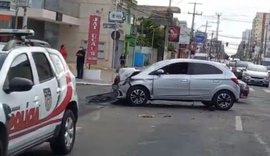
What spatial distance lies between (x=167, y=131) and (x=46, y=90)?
5.48 meters

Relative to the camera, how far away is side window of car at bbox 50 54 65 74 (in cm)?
913

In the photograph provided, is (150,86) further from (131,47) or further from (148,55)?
(148,55)

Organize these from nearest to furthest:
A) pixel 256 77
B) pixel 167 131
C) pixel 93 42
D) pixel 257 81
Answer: pixel 167 131 → pixel 93 42 → pixel 256 77 → pixel 257 81

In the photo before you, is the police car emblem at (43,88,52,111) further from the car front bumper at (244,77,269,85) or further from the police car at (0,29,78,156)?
the car front bumper at (244,77,269,85)

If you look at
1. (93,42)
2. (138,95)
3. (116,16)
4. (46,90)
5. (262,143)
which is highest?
(116,16)

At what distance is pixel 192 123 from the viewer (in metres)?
15.0

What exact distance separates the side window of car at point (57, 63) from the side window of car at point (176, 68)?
377 inches

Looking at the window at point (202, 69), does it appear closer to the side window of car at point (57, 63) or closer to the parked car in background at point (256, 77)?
the side window of car at point (57, 63)

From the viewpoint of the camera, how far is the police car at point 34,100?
22.3 ft

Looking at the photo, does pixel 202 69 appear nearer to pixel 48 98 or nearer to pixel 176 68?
pixel 176 68

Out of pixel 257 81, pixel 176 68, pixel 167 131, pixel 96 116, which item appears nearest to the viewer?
pixel 167 131

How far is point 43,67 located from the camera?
8.48m

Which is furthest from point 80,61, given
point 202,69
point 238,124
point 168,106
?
point 238,124

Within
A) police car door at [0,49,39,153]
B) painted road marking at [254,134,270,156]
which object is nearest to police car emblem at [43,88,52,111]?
police car door at [0,49,39,153]
